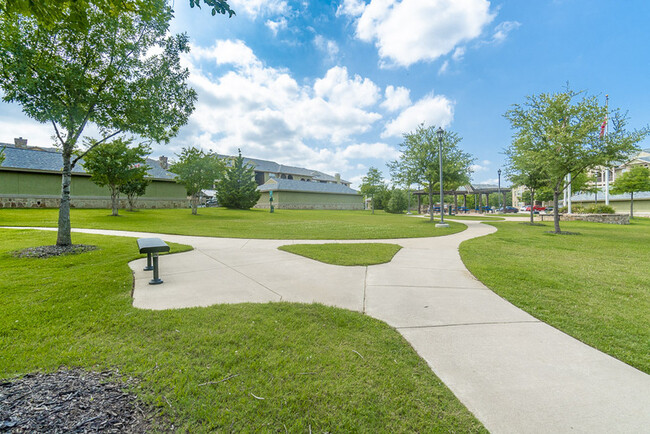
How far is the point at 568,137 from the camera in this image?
13023 millimetres

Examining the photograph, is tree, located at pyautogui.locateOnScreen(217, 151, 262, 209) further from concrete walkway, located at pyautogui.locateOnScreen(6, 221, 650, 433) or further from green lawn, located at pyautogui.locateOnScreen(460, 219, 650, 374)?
green lawn, located at pyautogui.locateOnScreen(460, 219, 650, 374)

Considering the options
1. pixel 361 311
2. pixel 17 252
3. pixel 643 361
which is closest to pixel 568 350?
pixel 643 361

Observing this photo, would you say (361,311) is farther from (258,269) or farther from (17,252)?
(17,252)

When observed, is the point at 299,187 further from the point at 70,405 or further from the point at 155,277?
the point at 70,405

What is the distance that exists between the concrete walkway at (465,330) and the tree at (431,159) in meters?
16.3

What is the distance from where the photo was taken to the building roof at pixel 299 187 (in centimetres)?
4453

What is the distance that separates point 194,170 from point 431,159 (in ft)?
71.1

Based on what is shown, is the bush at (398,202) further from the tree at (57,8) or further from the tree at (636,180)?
the tree at (57,8)

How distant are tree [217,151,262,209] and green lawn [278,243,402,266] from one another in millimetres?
29223

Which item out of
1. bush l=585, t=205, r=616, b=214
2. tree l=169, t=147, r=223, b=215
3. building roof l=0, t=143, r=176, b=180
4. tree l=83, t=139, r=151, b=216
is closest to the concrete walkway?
tree l=83, t=139, r=151, b=216

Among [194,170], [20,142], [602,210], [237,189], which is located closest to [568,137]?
[602,210]

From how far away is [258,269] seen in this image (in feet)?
20.1

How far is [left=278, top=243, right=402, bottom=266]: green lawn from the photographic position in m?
6.91

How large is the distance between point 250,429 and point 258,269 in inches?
174
